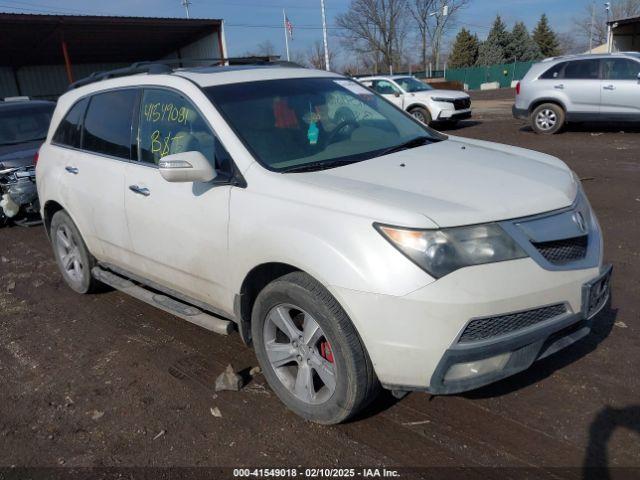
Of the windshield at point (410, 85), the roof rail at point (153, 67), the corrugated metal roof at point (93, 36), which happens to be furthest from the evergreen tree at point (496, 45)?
the roof rail at point (153, 67)

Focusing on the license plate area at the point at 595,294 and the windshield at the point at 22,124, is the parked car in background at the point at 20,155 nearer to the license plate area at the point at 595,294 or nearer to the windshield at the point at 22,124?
the windshield at the point at 22,124

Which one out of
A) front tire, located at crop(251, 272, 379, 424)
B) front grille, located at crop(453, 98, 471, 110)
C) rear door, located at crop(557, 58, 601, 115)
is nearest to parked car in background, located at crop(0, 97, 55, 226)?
front tire, located at crop(251, 272, 379, 424)

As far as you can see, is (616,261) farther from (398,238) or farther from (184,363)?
(184,363)

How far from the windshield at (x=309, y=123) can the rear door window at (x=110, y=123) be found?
955 mm

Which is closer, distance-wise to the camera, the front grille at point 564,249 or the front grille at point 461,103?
the front grille at point 564,249

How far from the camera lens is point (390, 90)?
1678 centimetres

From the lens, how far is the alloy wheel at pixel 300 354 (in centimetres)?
286

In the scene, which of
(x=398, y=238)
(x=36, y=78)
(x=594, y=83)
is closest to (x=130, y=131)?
(x=398, y=238)

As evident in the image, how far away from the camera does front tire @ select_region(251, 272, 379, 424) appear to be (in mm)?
2646

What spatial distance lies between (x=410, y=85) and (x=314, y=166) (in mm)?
14695

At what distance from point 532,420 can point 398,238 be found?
129cm

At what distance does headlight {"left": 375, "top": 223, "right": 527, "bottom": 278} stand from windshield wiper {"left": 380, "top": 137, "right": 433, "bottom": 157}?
3.49ft

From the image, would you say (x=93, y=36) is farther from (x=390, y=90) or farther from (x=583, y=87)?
(x=583, y=87)

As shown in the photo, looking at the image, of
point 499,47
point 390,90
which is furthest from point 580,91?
point 499,47
